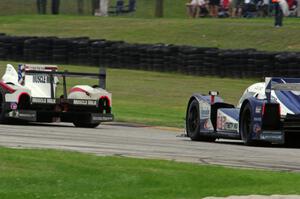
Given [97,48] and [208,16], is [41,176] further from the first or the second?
[208,16]

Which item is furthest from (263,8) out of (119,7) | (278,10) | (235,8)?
(119,7)

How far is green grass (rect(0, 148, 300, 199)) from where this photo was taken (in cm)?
976

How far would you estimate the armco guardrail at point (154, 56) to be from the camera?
30778 mm

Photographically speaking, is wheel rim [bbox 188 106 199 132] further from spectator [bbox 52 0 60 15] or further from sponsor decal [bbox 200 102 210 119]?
spectator [bbox 52 0 60 15]

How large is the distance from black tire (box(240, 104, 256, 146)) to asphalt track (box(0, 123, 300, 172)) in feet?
0.53

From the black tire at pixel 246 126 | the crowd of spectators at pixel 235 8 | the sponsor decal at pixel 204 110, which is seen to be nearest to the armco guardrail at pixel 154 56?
the crowd of spectators at pixel 235 8

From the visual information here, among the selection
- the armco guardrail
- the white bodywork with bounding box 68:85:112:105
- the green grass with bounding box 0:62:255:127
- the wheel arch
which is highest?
the wheel arch

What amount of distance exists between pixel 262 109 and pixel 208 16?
31758 mm

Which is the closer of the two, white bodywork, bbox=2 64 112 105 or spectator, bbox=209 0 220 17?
white bodywork, bbox=2 64 112 105

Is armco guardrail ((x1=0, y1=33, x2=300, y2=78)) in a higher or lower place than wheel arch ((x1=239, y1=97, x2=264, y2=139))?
lower

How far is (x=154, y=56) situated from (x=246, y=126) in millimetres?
18771

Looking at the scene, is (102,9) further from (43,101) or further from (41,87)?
(43,101)

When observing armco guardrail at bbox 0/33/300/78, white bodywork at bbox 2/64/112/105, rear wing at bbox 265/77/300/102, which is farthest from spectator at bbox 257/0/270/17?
rear wing at bbox 265/77/300/102

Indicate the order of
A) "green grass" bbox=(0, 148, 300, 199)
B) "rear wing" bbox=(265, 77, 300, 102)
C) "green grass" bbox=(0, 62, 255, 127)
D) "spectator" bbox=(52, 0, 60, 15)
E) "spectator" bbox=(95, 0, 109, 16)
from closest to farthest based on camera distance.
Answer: "green grass" bbox=(0, 148, 300, 199), "rear wing" bbox=(265, 77, 300, 102), "green grass" bbox=(0, 62, 255, 127), "spectator" bbox=(95, 0, 109, 16), "spectator" bbox=(52, 0, 60, 15)
